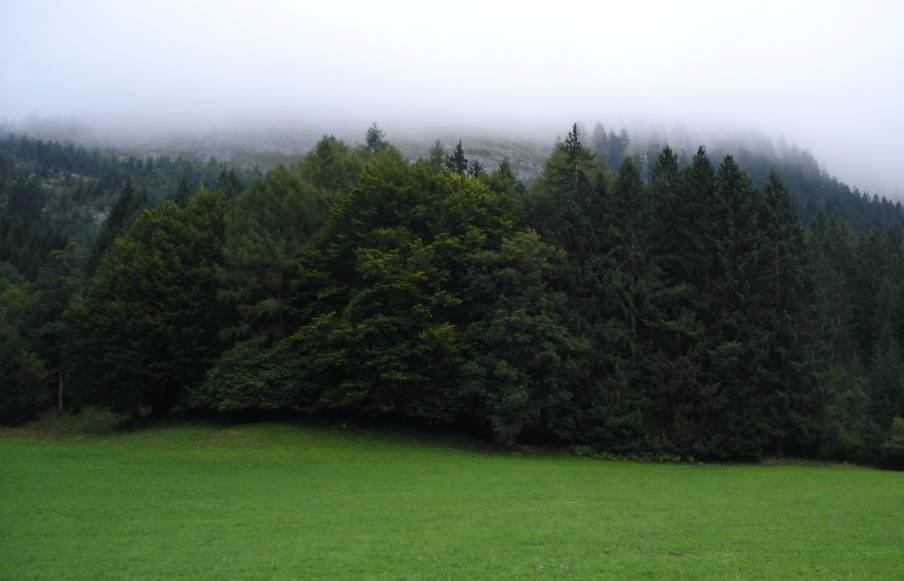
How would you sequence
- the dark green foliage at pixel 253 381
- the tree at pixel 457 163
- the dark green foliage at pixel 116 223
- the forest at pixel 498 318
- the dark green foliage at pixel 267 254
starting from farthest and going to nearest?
the dark green foliage at pixel 116 223 → the tree at pixel 457 163 → the dark green foliage at pixel 267 254 → the dark green foliage at pixel 253 381 → the forest at pixel 498 318

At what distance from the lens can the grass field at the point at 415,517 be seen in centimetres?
1216

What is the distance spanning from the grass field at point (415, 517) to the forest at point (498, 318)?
566 centimetres

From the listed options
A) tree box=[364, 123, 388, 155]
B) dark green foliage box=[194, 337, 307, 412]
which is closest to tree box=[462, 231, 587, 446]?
dark green foliage box=[194, 337, 307, 412]

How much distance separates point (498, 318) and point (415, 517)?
2093 centimetres

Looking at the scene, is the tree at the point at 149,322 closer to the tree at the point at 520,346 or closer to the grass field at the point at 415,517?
the grass field at the point at 415,517

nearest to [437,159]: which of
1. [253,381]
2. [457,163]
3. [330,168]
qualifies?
[457,163]

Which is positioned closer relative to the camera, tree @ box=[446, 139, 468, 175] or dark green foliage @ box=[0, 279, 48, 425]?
dark green foliage @ box=[0, 279, 48, 425]

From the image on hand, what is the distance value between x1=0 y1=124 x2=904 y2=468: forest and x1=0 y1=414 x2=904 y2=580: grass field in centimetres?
566

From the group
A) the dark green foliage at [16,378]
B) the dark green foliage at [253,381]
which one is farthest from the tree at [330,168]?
the dark green foliage at [16,378]

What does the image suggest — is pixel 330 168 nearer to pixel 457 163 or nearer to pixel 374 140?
pixel 374 140

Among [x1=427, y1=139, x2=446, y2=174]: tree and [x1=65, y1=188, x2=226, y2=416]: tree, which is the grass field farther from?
[x1=427, y1=139, x2=446, y2=174]: tree

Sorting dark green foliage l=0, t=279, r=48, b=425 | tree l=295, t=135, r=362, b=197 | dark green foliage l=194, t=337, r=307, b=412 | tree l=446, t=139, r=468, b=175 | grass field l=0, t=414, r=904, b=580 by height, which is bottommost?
dark green foliage l=0, t=279, r=48, b=425

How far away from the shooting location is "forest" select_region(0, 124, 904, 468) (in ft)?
125

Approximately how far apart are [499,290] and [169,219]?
94.6 ft
